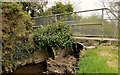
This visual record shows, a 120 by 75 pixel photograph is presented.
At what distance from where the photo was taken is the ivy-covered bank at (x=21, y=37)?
3.38 metres

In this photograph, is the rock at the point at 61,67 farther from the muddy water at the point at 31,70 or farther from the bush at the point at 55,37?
the bush at the point at 55,37

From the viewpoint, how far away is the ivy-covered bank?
338 centimetres

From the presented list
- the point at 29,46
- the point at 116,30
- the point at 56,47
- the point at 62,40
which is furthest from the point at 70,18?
the point at 29,46

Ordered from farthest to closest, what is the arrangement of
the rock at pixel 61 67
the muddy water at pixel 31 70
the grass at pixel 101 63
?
the muddy water at pixel 31 70, the rock at pixel 61 67, the grass at pixel 101 63

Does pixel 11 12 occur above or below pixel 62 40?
above

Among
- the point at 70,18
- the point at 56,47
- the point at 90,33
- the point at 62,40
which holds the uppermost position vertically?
the point at 70,18

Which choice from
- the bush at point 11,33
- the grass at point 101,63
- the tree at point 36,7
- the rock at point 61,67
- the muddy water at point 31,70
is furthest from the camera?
the tree at point 36,7

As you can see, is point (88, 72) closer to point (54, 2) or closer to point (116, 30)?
point (116, 30)

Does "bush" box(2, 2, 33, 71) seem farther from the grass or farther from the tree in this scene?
the tree

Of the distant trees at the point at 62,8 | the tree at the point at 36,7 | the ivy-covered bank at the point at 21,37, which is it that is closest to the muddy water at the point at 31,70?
the ivy-covered bank at the point at 21,37

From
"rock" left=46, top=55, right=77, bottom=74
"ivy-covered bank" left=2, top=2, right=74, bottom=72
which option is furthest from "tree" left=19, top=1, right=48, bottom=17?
"rock" left=46, top=55, right=77, bottom=74

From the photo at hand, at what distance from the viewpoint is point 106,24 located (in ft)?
11.6

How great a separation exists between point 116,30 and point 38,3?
5.83 metres

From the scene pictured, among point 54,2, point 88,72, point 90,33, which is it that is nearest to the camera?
point 88,72
